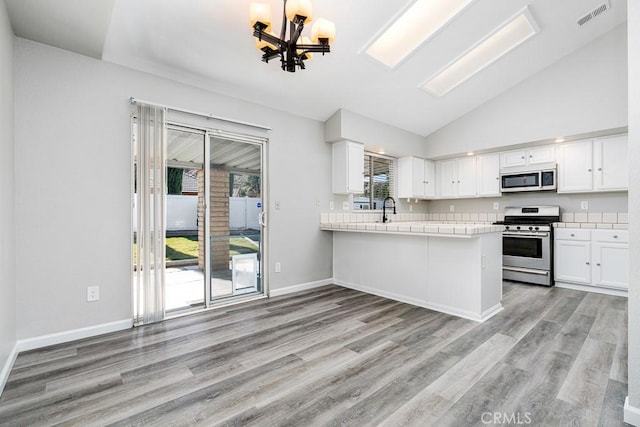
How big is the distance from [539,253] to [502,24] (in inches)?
122

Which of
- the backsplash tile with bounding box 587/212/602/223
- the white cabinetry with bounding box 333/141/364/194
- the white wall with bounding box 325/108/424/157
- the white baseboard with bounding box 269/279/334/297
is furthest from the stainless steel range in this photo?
Result: the white baseboard with bounding box 269/279/334/297

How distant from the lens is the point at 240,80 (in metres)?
3.30

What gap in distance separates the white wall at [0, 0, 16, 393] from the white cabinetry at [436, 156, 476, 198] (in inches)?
233

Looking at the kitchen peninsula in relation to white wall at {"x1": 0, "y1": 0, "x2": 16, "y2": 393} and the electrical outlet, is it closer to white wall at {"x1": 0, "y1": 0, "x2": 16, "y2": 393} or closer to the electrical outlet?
the electrical outlet

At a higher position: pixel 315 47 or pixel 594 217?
pixel 315 47

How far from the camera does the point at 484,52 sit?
3.88m

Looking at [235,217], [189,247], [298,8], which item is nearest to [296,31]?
[298,8]

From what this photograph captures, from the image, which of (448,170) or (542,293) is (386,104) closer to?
(448,170)

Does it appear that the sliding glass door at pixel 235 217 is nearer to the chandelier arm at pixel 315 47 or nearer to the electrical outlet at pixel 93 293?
the electrical outlet at pixel 93 293

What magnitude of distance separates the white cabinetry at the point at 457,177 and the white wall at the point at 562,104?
48 centimetres

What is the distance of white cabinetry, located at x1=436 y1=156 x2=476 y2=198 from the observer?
547 cm

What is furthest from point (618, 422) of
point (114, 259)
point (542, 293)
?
point (114, 259)

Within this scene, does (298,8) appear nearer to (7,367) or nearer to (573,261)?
(7,367)

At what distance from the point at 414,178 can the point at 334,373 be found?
424cm
